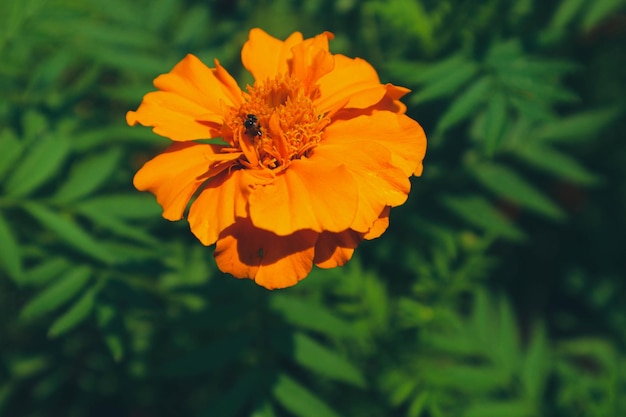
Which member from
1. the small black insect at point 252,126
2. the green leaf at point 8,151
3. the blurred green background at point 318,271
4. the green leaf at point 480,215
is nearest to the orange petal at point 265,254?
the small black insect at point 252,126

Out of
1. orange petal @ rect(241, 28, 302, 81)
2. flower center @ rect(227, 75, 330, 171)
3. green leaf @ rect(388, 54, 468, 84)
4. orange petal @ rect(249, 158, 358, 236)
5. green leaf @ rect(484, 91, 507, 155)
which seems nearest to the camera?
orange petal @ rect(249, 158, 358, 236)

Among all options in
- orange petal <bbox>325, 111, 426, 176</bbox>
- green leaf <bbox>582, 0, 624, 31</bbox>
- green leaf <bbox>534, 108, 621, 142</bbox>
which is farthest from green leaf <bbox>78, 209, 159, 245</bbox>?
green leaf <bbox>582, 0, 624, 31</bbox>

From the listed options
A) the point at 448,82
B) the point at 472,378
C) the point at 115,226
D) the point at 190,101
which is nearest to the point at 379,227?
the point at 190,101

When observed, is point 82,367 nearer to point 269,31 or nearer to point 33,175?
point 33,175

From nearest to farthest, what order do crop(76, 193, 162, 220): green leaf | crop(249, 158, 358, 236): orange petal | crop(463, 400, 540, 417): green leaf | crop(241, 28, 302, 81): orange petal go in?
crop(249, 158, 358, 236): orange petal < crop(241, 28, 302, 81): orange petal < crop(76, 193, 162, 220): green leaf < crop(463, 400, 540, 417): green leaf

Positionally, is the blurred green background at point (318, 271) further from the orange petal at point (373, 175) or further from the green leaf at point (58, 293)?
the orange petal at point (373, 175)

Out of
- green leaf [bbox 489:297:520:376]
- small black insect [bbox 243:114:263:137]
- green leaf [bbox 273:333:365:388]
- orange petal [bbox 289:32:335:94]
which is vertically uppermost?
orange petal [bbox 289:32:335:94]

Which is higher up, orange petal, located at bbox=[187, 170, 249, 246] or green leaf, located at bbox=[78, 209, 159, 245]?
orange petal, located at bbox=[187, 170, 249, 246]

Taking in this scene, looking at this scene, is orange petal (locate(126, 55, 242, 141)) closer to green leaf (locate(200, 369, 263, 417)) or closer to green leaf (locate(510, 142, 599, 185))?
green leaf (locate(200, 369, 263, 417))
